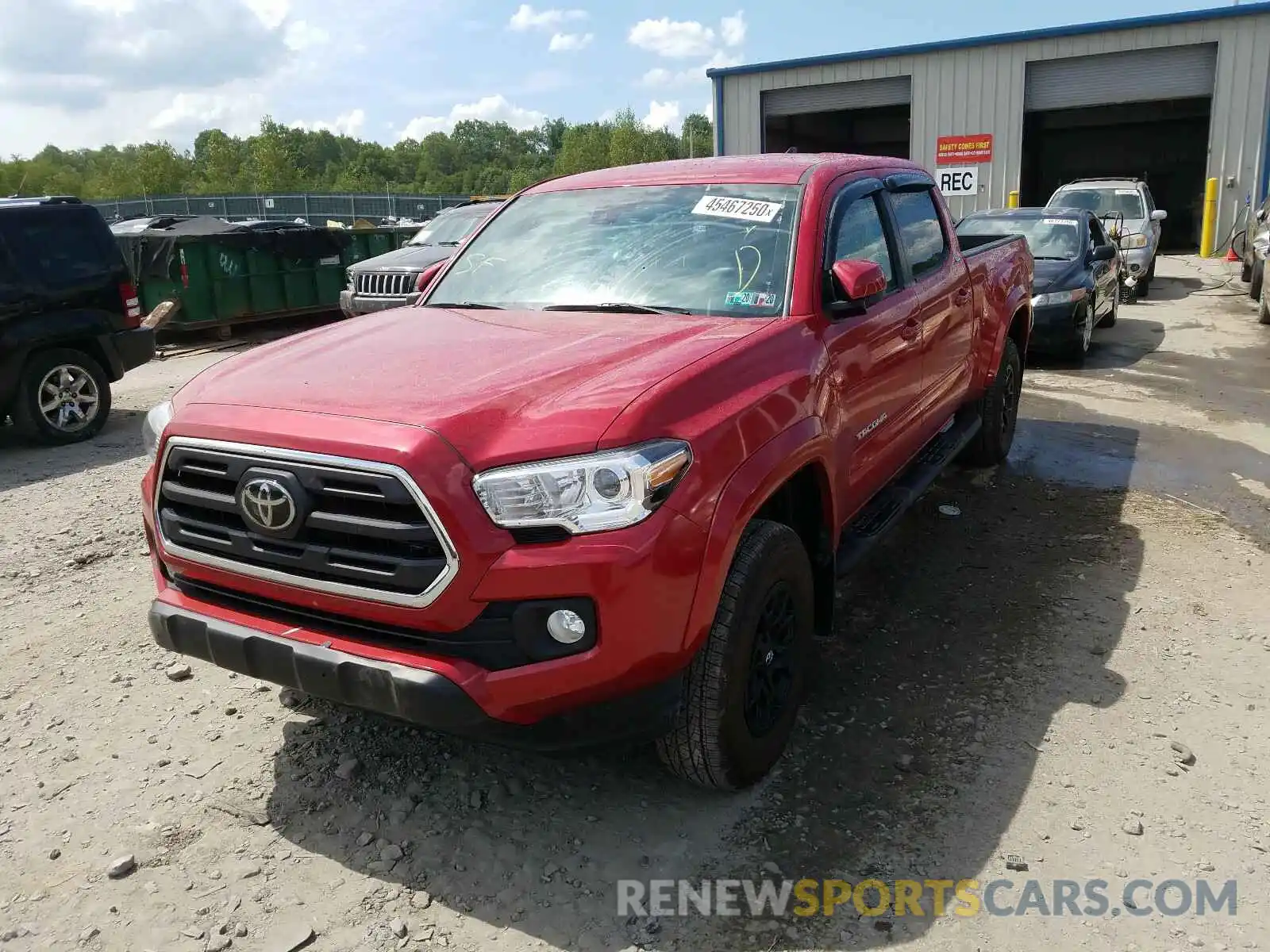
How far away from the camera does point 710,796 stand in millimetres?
3139

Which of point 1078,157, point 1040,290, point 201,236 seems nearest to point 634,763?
point 1040,290

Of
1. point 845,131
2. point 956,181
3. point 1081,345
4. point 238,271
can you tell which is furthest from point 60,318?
point 845,131

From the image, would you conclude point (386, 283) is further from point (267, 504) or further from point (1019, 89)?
point (1019, 89)

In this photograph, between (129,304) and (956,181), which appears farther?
(956,181)

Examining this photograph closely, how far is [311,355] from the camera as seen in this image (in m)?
3.27

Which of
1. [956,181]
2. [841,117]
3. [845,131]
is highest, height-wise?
[841,117]

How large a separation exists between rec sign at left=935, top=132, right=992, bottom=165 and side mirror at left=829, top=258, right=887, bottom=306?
24.9m

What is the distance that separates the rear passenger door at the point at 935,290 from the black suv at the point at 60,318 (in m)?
6.62

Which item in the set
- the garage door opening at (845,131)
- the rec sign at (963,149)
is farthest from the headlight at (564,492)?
the garage door opening at (845,131)

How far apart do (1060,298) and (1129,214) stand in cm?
900

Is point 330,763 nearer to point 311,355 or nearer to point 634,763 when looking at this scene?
point 634,763

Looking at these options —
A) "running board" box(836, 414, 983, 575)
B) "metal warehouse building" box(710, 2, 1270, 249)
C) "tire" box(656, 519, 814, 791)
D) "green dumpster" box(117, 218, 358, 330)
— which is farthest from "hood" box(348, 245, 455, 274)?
"metal warehouse building" box(710, 2, 1270, 249)

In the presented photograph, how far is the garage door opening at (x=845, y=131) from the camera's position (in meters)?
31.3

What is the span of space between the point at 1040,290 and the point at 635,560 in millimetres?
9022
